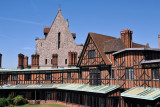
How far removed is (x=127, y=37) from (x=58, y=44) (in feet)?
78.3

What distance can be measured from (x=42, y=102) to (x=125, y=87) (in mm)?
15543

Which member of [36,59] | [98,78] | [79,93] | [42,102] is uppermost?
[36,59]

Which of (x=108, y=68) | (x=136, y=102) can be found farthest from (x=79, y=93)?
(x=136, y=102)

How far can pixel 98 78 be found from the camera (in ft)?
88.6

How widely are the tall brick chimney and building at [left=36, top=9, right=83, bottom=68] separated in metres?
21.0

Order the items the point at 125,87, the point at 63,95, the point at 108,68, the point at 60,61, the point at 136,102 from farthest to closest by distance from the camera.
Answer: the point at 60,61 < the point at 63,95 < the point at 108,68 < the point at 125,87 < the point at 136,102

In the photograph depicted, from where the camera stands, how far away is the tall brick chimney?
26177 mm

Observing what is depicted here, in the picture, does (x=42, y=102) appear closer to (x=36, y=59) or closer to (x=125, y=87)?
(x=36, y=59)

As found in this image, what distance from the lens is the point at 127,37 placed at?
86.2ft

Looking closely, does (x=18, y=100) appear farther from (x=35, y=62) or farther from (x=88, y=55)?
(x=88, y=55)

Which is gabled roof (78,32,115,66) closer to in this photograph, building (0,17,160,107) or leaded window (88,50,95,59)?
building (0,17,160,107)

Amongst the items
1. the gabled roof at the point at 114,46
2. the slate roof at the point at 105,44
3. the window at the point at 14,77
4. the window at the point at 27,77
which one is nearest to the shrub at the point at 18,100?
the window at the point at 27,77

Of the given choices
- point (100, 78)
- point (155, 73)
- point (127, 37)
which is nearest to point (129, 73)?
point (155, 73)

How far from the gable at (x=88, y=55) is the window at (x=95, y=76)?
110 cm
